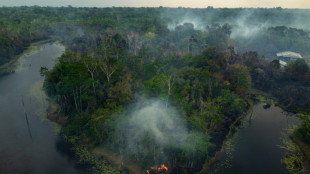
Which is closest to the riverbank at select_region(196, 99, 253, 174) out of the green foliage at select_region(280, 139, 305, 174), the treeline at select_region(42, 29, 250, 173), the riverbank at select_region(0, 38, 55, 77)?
the treeline at select_region(42, 29, 250, 173)

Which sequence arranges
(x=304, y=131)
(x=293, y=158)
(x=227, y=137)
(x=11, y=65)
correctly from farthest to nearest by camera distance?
1. (x=11, y=65)
2. (x=227, y=137)
3. (x=304, y=131)
4. (x=293, y=158)

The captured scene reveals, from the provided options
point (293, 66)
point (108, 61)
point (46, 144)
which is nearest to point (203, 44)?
point (293, 66)

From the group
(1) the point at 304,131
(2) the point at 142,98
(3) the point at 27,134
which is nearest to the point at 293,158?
(1) the point at 304,131

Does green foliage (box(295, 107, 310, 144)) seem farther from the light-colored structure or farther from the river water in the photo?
the light-colored structure

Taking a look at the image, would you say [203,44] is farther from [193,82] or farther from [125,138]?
[125,138]

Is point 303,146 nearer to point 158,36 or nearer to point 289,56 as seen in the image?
point 289,56

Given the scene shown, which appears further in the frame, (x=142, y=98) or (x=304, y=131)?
(x=304, y=131)

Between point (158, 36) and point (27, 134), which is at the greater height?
point (158, 36)
